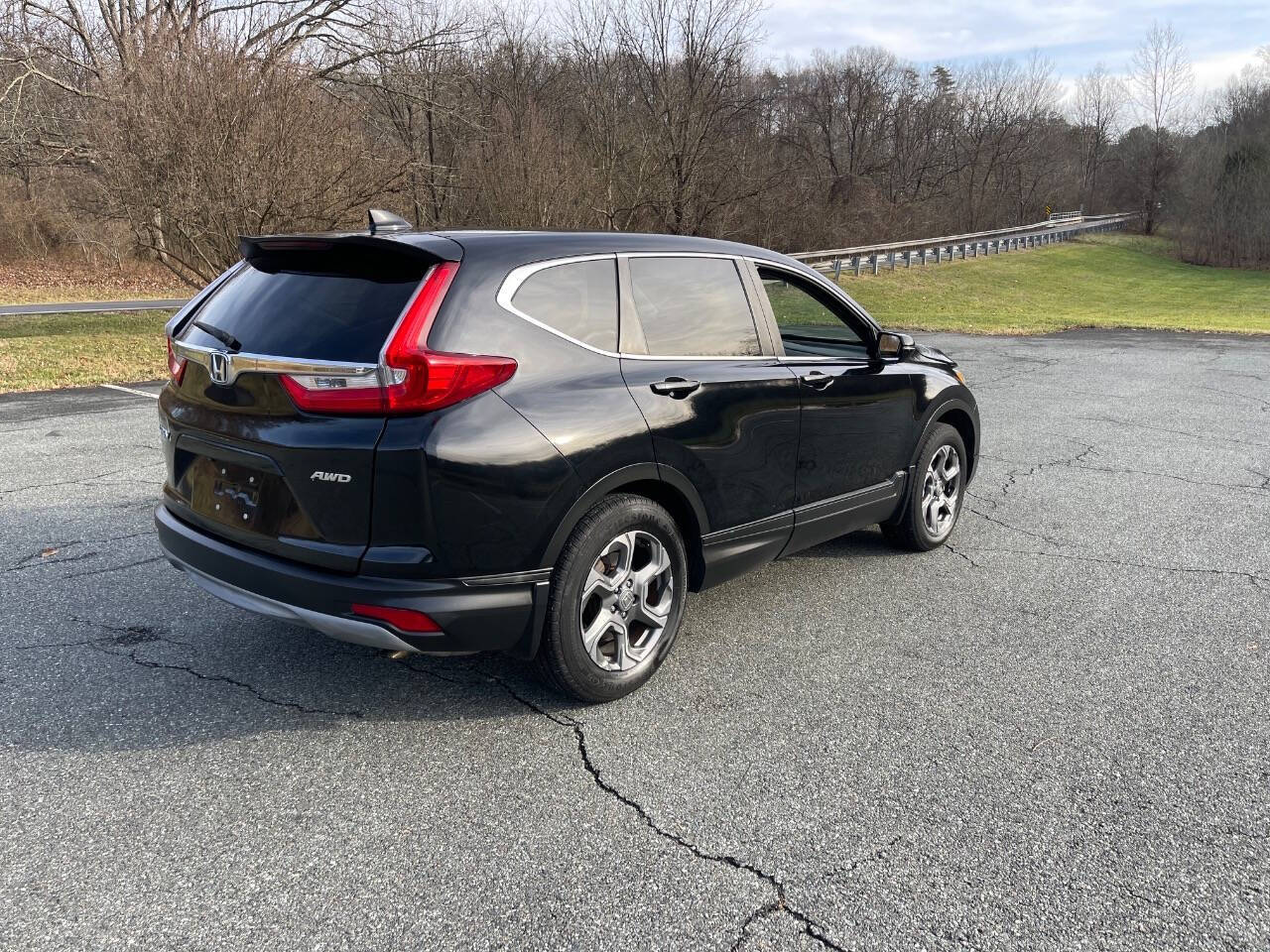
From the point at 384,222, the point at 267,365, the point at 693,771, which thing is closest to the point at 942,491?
the point at 693,771

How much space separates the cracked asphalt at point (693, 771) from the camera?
2.43m

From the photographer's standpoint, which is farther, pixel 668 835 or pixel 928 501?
pixel 928 501

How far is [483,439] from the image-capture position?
2.99m

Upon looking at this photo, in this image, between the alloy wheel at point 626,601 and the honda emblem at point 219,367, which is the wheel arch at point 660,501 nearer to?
the alloy wheel at point 626,601

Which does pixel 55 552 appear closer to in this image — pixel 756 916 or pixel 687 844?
pixel 687 844

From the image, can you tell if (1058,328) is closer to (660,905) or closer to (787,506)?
(787,506)

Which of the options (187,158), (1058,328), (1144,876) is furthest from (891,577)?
(1058,328)

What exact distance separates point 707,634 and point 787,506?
27.0 inches

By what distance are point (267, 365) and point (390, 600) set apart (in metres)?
0.91

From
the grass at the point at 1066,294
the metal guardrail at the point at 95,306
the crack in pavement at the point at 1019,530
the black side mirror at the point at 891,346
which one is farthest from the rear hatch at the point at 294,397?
the metal guardrail at the point at 95,306

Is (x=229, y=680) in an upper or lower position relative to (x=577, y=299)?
lower

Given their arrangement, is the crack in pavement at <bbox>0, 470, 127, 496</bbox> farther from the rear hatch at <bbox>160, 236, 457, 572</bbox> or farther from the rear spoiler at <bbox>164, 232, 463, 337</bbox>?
the rear spoiler at <bbox>164, 232, 463, 337</bbox>

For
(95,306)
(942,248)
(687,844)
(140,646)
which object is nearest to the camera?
(687,844)

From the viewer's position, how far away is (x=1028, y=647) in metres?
4.12
